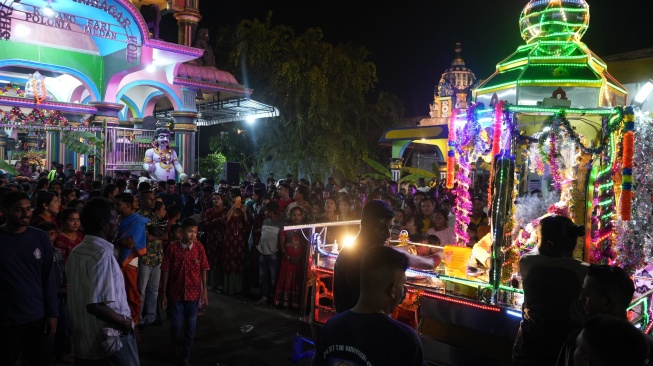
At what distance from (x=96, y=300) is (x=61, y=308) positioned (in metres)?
2.77

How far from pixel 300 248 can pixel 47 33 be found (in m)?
13.3

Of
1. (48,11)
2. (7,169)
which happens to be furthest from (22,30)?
(7,169)

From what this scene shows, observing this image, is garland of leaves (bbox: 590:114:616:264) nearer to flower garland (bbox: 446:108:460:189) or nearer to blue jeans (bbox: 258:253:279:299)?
flower garland (bbox: 446:108:460:189)

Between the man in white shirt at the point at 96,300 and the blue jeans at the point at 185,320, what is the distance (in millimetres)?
2304

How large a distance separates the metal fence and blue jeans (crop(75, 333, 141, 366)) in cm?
1149

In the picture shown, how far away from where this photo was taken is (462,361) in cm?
493

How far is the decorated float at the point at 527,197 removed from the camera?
16.5ft

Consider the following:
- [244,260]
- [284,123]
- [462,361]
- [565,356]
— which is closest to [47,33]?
[284,123]

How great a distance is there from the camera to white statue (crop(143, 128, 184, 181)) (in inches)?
593

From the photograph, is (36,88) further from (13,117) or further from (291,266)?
(291,266)

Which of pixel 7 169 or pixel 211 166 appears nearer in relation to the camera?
pixel 7 169

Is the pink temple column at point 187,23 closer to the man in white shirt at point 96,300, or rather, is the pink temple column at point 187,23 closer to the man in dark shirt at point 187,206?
the man in dark shirt at point 187,206

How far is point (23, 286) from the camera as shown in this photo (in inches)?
161

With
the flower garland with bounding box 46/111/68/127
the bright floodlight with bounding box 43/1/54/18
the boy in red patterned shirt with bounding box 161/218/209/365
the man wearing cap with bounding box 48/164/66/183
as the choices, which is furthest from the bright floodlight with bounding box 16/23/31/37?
the boy in red patterned shirt with bounding box 161/218/209/365
